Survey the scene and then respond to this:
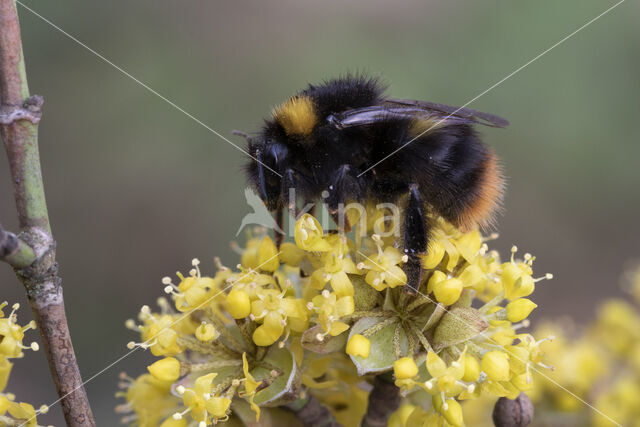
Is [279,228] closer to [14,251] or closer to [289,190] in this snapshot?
[289,190]

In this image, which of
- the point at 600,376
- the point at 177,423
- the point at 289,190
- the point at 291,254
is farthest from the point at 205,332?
the point at 600,376

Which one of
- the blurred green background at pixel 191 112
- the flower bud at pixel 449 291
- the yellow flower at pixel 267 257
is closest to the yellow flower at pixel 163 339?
the yellow flower at pixel 267 257

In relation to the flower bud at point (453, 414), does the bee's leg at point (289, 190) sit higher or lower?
higher

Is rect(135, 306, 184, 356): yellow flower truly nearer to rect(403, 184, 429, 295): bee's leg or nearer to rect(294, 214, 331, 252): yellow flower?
rect(294, 214, 331, 252): yellow flower

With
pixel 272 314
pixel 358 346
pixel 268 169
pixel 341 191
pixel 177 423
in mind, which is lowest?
pixel 177 423

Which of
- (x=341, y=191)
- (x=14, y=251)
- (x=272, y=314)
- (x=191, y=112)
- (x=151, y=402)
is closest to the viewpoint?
(x=14, y=251)

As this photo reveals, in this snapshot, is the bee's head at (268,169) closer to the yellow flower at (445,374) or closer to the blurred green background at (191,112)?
the yellow flower at (445,374)

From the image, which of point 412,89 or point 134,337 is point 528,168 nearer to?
point 412,89

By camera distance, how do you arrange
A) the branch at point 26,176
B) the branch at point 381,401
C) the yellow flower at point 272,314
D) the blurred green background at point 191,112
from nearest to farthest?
the branch at point 26,176
the yellow flower at point 272,314
the branch at point 381,401
the blurred green background at point 191,112

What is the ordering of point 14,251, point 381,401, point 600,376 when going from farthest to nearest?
point 600,376 → point 381,401 → point 14,251
